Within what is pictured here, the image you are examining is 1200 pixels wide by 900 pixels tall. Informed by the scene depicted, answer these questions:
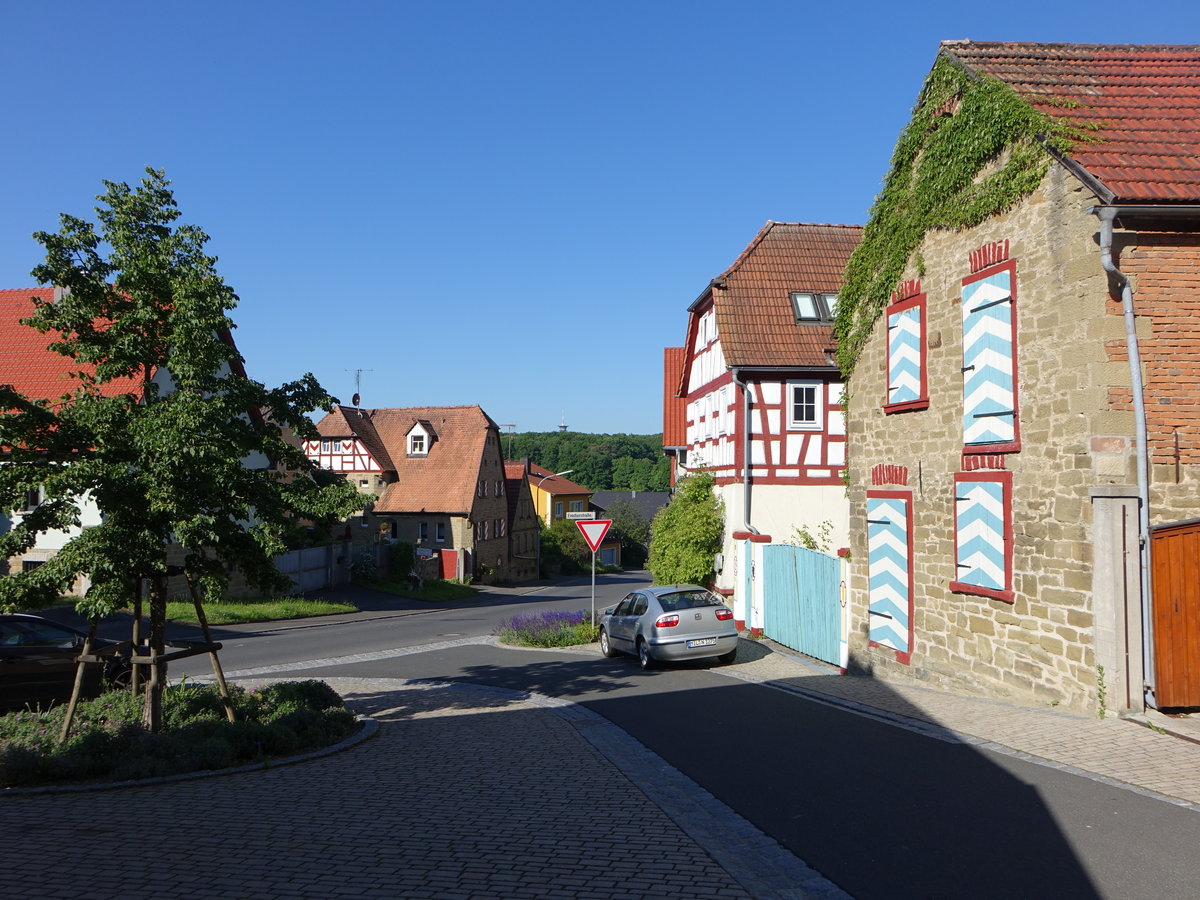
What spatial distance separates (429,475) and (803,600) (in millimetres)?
33672

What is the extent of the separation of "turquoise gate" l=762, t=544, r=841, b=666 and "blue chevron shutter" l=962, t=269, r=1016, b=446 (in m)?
4.68

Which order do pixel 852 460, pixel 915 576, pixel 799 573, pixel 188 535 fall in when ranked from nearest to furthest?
1. pixel 188 535
2. pixel 915 576
3. pixel 852 460
4. pixel 799 573

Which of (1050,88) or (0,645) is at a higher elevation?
(1050,88)

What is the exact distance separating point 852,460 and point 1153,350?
6.21 metres

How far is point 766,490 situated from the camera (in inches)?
948

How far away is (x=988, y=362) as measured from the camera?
40.0ft

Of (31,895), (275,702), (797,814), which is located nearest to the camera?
(31,895)

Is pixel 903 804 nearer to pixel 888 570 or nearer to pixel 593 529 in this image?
pixel 888 570

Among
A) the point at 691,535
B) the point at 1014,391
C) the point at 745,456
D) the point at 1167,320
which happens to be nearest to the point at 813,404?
the point at 745,456

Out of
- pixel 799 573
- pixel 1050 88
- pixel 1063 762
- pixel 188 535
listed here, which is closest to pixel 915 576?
pixel 799 573

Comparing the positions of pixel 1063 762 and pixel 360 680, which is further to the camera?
pixel 360 680

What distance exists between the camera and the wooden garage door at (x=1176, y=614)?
384 inches

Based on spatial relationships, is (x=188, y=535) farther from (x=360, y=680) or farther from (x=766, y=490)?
(x=766, y=490)

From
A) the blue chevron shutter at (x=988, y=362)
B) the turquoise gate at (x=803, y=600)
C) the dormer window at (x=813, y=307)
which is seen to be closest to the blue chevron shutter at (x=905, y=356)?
the blue chevron shutter at (x=988, y=362)
